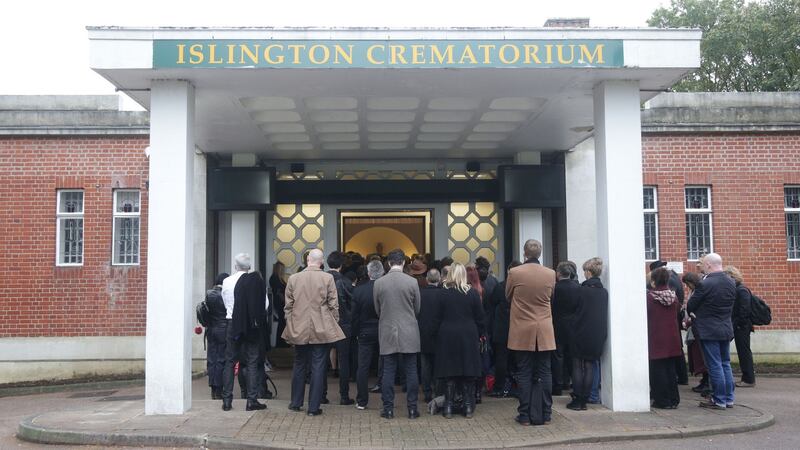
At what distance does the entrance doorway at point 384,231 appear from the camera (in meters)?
15.1

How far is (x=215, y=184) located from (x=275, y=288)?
2.23m

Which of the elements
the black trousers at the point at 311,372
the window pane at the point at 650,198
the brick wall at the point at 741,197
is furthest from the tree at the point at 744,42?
the black trousers at the point at 311,372

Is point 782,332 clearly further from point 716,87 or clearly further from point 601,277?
point 716,87

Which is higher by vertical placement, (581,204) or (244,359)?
(581,204)

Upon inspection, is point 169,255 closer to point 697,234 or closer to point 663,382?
point 663,382

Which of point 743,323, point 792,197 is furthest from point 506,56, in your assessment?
point 792,197

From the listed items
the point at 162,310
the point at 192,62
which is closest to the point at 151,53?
the point at 192,62

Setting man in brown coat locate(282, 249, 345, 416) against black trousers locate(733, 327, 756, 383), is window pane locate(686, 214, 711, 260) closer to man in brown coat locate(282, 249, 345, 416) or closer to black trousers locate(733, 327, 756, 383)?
black trousers locate(733, 327, 756, 383)

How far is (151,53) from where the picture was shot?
8.28m

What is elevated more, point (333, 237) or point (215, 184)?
point (215, 184)

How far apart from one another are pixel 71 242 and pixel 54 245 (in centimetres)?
30

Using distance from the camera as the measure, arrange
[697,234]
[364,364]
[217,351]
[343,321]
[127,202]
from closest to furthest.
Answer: [364,364] < [217,351] < [343,321] < [127,202] < [697,234]

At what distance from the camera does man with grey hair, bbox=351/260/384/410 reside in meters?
9.04

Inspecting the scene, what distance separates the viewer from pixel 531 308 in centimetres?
801
